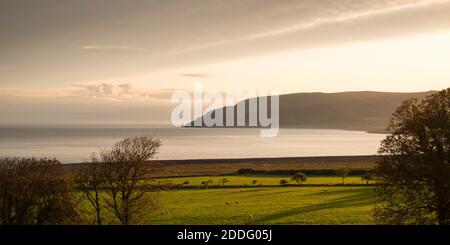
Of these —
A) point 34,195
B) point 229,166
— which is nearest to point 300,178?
point 229,166

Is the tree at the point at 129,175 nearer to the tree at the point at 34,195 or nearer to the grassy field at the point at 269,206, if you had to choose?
the tree at the point at 34,195

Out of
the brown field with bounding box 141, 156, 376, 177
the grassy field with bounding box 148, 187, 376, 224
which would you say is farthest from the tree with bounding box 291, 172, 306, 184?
the brown field with bounding box 141, 156, 376, 177

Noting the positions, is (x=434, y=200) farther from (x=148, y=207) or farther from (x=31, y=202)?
(x=31, y=202)

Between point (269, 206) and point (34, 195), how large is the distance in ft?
72.3

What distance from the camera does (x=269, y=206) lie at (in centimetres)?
3953

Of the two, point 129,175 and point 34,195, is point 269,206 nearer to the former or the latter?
point 129,175

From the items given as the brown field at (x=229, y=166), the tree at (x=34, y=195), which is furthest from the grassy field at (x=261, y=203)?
the brown field at (x=229, y=166)

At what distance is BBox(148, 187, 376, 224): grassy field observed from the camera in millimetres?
33344

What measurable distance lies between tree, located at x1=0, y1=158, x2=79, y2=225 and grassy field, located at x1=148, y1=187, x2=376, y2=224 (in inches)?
404

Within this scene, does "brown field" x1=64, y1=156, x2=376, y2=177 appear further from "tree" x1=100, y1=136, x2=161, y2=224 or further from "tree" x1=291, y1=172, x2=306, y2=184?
"tree" x1=100, y1=136, x2=161, y2=224

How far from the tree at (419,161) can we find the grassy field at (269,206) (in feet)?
33.9

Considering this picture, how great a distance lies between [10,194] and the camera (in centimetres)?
2395
